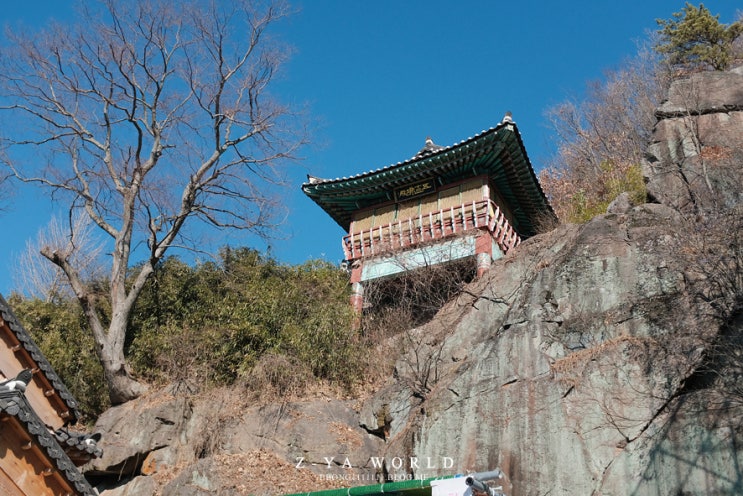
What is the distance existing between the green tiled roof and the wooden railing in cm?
111

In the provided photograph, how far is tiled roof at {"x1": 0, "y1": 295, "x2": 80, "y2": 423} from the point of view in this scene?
11.7 meters

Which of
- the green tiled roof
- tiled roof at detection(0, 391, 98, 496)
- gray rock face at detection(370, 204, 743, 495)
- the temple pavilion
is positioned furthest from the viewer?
the green tiled roof

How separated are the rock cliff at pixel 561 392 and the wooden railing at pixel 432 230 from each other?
7.64 ft

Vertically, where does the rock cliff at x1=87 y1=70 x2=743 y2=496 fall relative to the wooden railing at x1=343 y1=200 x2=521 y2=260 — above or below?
below

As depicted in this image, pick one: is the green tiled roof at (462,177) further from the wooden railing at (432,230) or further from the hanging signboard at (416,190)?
the wooden railing at (432,230)

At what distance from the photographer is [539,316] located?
12.3 meters

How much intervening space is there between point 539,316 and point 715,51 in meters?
14.8

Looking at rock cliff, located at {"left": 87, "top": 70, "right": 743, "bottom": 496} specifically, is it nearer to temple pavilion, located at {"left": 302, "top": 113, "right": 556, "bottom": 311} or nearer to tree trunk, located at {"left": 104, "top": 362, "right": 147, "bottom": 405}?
tree trunk, located at {"left": 104, "top": 362, "right": 147, "bottom": 405}

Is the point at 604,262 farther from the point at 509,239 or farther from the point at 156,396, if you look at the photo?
the point at 156,396

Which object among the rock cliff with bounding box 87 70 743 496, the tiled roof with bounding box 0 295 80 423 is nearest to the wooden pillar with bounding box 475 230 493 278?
the rock cliff with bounding box 87 70 743 496

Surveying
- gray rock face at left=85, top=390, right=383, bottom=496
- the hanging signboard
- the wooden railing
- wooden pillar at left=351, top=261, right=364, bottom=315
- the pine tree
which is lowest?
gray rock face at left=85, top=390, right=383, bottom=496

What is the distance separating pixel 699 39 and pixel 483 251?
1313 cm

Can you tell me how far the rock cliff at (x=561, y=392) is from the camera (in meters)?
9.84

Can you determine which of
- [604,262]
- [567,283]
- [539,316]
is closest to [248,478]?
[539,316]
